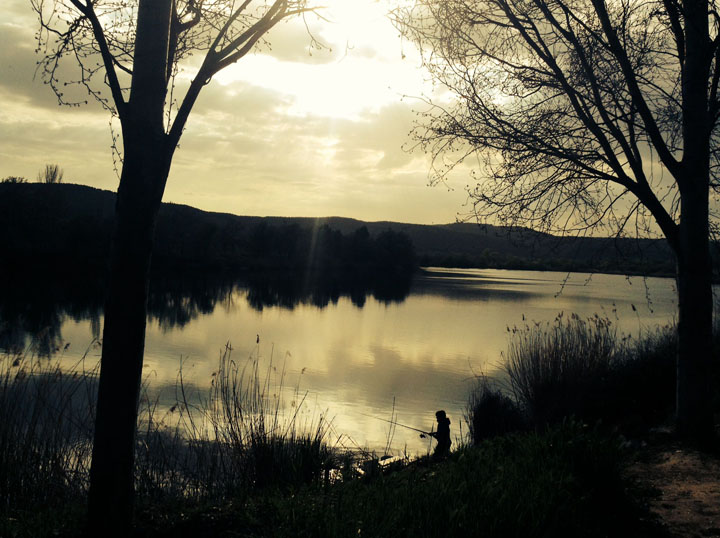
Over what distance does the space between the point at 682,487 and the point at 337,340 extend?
19.2 metres

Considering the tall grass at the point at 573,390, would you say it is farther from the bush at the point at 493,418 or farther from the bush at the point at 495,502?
the bush at the point at 495,502

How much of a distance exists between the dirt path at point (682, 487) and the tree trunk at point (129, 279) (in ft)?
12.5

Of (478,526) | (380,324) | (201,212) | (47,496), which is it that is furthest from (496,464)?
(201,212)

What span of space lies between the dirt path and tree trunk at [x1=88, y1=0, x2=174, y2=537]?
3823mm

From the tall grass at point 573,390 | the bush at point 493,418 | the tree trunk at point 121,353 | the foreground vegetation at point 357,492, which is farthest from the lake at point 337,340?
the tree trunk at point 121,353

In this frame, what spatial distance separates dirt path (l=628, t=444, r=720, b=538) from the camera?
4.38 m

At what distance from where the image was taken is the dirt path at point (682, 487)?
14.4 ft

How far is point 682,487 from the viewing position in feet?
17.2

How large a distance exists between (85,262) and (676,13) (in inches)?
2312

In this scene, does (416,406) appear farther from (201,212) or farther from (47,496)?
(201,212)

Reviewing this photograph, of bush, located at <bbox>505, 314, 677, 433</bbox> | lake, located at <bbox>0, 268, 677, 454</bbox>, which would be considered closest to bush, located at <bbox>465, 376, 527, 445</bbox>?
bush, located at <bbox>505, 314, 677, 433</bbox>

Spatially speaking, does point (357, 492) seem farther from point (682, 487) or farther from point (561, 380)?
point (561, 380)

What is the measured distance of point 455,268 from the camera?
126m

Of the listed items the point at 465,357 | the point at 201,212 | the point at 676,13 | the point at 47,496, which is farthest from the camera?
the point at 201,212
